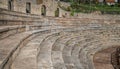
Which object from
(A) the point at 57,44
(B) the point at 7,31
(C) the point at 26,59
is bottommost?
(A) the point at 57,44

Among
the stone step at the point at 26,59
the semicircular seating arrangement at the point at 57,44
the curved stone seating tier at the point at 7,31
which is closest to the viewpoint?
the stone step at the point at 26,59

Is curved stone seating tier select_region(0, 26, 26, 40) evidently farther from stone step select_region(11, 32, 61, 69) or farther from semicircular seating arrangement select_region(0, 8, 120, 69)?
stone step select_region(11, 32, 61, 69)

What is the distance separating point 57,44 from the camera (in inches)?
410

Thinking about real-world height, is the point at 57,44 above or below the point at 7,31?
below

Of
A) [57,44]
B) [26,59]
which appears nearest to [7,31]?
[26,59]

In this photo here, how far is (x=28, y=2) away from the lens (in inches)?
830

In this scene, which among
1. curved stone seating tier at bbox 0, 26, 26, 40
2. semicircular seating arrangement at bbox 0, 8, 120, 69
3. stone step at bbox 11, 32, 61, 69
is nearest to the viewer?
stone step at bbox 11, 32, 61, 69

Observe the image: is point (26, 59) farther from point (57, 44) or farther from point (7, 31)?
point (57, 44)

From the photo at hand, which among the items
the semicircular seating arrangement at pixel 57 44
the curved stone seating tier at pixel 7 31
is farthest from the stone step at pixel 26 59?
the curved stone seating tier at pixel 7 31

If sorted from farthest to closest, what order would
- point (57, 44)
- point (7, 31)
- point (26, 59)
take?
point (57, 44), point (7, 31), point (26, 59)

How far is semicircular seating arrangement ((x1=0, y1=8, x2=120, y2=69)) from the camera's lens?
231 inches

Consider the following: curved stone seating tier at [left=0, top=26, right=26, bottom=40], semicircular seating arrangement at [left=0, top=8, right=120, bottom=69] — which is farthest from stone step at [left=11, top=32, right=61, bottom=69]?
curved stone seating tier at [left=0, top=26, right=26, bottom=40]

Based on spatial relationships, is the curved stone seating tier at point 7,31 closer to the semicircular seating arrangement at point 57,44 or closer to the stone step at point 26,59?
the semicircular seating arrangement at point 57,44

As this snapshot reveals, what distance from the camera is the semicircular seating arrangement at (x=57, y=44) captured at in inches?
231
